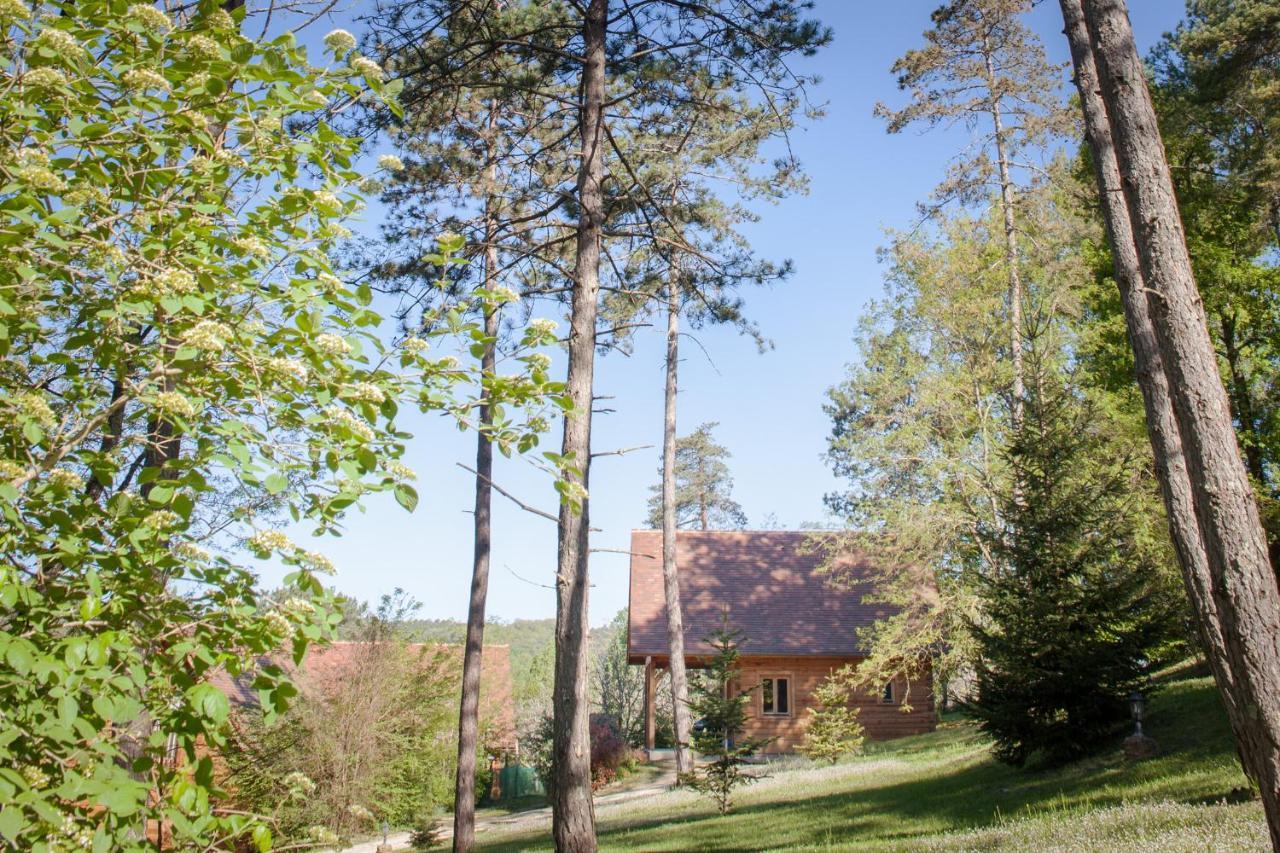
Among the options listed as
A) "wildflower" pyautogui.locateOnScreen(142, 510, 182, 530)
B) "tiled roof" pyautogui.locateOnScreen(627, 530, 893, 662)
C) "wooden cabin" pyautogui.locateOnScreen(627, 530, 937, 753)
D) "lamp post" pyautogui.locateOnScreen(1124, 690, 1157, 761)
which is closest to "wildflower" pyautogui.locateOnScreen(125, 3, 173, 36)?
"wildflower" pyautogui.locateOnScreen(142, 510, 182, 530)

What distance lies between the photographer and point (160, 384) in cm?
324

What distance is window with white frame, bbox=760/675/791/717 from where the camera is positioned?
994 inches

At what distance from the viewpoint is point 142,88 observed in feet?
9.42

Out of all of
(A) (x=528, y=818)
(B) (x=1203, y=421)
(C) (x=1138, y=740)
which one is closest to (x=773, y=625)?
(A) (x=528, y=818)

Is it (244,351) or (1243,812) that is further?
(1243,812)

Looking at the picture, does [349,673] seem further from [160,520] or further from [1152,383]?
[160,520]

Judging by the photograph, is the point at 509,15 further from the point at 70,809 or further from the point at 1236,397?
the point at 1236,397

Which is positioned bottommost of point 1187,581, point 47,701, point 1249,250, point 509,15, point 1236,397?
point 47,701

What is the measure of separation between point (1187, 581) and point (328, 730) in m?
14.6

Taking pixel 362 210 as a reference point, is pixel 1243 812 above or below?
below

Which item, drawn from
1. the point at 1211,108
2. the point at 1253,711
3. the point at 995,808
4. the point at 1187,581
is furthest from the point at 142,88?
the point at 1211,108

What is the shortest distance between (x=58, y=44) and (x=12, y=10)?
182 millimetres

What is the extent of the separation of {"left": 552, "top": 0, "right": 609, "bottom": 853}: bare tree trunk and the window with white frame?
19063mm

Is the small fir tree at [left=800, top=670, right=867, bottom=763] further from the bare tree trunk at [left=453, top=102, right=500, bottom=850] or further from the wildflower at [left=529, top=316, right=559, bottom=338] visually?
the wildflower at [left=529, top=316, right=559, bottom=338]
